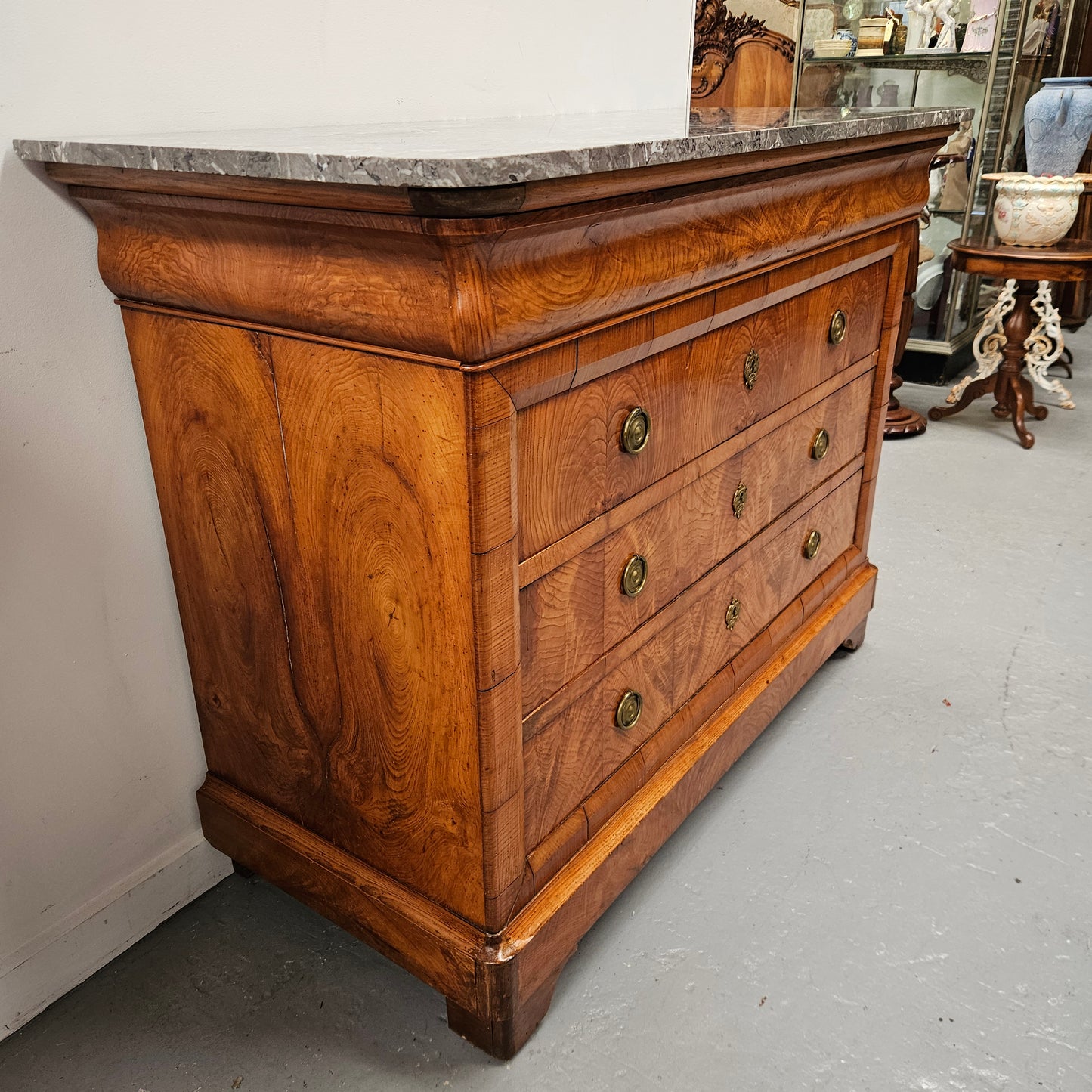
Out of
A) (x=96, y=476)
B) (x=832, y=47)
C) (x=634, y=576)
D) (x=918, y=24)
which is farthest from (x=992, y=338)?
(x=96, y=476)

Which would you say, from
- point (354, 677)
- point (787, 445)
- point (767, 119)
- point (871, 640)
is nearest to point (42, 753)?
point (354, 677)

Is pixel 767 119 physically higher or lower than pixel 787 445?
higher

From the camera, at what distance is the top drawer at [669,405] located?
1.15 metres

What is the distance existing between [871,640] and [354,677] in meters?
1.59

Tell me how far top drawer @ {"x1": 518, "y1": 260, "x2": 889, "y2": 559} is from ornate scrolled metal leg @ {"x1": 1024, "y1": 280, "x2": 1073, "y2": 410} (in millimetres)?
2312

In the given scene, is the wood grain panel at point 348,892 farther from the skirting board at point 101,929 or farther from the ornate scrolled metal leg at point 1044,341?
the ornate scrolled metal leg at point 1044,341

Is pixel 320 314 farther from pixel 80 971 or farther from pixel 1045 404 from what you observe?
pixel 1045 404

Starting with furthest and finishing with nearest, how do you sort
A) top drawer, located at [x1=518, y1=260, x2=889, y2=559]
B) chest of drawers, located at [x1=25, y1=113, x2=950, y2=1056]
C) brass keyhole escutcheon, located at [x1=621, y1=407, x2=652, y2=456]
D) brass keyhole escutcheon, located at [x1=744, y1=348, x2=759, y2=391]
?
brass keyhole escutcheon, located at [x1=744, y1=348, x2=759, y2=391], brass keyhole escutcheon, located at [x1=621, y1=407, x2=652, y2=456], top drawer, located at [x1=518, y1=260, x2=889, y2=559], chest of drawers, located at [x1=25, y1=113, x2=950, y2=1056]

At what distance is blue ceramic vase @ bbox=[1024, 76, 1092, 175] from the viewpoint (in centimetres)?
395

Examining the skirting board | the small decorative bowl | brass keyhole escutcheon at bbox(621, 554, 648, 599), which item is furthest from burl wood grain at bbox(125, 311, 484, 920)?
the small decorative bowl

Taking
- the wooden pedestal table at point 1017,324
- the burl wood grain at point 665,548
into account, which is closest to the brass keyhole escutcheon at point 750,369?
the burl wood grain at point 665,548

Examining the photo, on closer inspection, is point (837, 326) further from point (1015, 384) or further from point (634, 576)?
point (1015, 384)

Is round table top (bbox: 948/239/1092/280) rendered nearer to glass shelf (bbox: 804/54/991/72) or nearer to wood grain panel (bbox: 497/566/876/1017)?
glass shelf (bbox: 804/54/991/72)

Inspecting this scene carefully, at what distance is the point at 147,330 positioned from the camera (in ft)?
4.23
